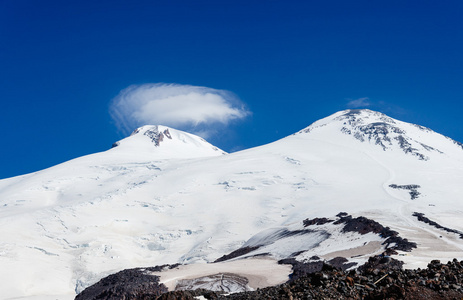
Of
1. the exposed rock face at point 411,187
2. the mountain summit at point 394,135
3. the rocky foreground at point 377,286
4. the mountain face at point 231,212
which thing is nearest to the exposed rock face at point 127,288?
the mountain face at point 231,212

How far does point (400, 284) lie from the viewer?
10914 mm

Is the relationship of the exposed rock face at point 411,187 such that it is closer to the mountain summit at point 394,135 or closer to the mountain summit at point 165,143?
the mountain summit at point 394,135

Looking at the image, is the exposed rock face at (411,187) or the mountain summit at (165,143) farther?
the mountain summit at (165,143)

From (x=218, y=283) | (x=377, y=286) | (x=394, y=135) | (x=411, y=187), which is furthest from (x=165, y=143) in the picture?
(x=377, y=286)

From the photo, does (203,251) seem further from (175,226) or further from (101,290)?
(101,290)

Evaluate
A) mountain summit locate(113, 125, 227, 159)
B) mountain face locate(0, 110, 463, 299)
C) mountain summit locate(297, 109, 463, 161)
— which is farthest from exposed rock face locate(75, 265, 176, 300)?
mountain summit locate(113, 125, 227, 159)

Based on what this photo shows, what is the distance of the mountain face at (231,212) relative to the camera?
38156 millimetres

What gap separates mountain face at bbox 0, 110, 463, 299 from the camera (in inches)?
1502

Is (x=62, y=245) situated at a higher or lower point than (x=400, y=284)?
higher

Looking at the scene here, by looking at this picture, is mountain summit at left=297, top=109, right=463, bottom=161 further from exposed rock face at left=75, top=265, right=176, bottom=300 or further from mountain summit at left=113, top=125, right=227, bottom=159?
exposed rock face at left=75, top=265, right=176, bottom=300

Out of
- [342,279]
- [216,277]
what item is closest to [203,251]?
[216,277]

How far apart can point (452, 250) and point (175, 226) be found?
40.3 meters

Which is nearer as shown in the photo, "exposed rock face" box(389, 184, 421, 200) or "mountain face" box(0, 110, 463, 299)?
"mountain face" box(0, 110, 463, 299)

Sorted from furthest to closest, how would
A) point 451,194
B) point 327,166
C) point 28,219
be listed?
1. point 327,166
2. point 451,194
3. point 28,219
